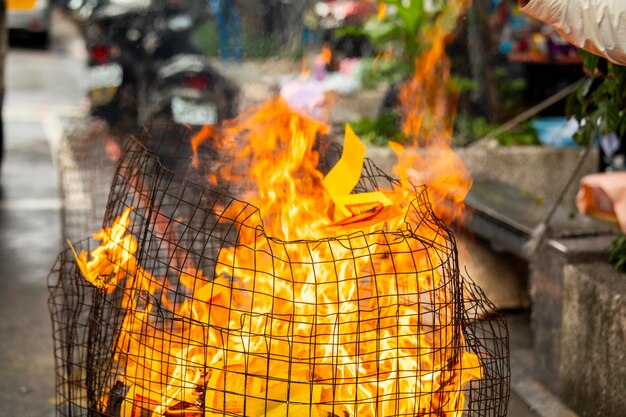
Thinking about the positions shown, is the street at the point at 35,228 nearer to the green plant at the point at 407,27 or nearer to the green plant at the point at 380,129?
the green plant at the point at 407,27

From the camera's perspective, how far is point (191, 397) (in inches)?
124

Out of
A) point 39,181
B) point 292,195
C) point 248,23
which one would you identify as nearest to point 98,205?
point 39,181

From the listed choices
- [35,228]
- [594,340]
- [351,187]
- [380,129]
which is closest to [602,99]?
[594,340]

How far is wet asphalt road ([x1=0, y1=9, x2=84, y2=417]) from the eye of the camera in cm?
494

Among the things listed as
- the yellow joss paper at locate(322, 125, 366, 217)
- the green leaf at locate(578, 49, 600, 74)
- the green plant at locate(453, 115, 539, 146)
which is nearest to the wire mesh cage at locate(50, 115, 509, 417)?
the yellow joss paper at locate(322, 125, 366, 217)

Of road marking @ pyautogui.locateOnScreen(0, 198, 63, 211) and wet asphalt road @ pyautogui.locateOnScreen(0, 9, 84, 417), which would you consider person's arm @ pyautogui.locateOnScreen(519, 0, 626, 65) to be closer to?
wet asphalt road @ pyautogui.locateOnScreen(0, 9, 84, 417)

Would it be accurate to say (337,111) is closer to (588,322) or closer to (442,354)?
(588,322)

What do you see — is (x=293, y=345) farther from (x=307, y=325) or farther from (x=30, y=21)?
(x=30, y=21)

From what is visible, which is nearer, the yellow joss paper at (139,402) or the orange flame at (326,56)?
the yellow joss paper at (139,402)

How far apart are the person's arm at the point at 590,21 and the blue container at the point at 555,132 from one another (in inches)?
173

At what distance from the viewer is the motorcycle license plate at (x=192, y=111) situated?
395 inches

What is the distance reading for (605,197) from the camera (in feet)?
15.5

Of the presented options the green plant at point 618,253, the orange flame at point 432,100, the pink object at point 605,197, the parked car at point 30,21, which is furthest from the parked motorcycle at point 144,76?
the parked car at point 30,21

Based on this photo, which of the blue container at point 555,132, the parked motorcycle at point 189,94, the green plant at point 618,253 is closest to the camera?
the green plant at point 618,253
